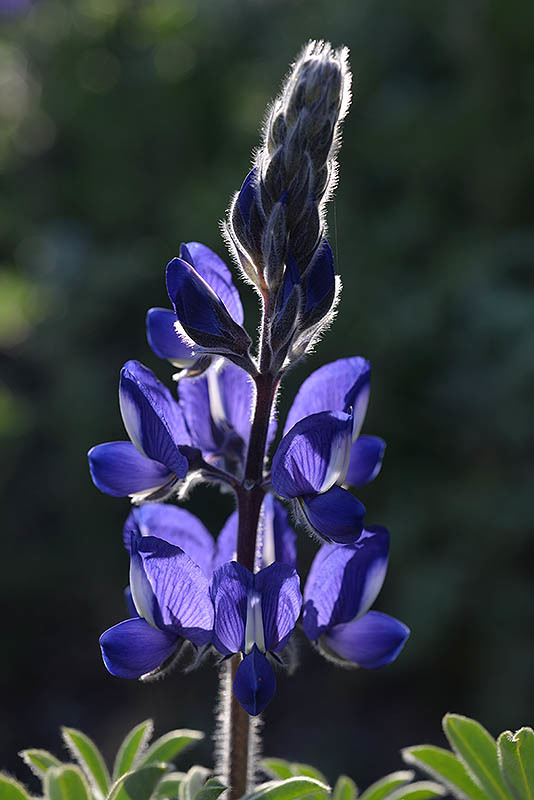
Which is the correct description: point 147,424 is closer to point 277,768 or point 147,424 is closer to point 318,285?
point 318,285

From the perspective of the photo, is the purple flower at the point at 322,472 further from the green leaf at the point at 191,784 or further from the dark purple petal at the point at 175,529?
the green leaf at the point at 191,784

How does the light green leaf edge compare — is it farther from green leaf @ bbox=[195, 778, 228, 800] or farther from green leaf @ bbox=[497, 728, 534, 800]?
green leaf @ bbox=[497, 728, 534, 800]

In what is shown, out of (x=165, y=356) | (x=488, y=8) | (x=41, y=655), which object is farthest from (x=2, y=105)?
(x=165, y=356)

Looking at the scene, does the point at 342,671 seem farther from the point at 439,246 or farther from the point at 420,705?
the point at 439,246

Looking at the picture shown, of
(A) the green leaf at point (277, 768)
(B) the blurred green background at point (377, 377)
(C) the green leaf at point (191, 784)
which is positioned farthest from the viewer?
(B) the blurred green background at point (377, 377)

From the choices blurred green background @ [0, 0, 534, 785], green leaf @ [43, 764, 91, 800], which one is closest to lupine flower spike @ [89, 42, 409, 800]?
green leaf @ [43, 764, 91, 800]

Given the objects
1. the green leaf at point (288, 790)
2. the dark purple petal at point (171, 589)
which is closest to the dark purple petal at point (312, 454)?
the dark purple petal at point (171, 589)
